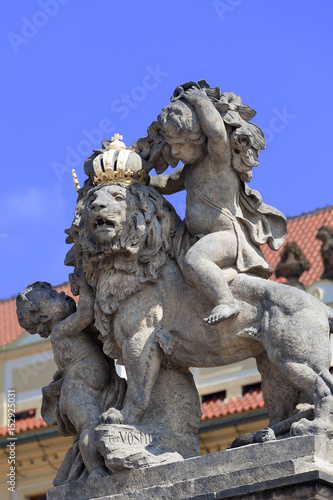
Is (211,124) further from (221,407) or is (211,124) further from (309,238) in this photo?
(309,238)

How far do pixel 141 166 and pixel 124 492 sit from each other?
233 centimetres

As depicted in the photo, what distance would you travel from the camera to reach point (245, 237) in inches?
395

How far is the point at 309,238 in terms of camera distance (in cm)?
3244

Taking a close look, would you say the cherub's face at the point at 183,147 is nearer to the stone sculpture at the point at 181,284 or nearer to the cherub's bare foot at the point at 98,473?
the stone sculpture at the point at 181,284

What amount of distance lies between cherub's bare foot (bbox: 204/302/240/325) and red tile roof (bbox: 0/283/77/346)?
21186 millimetres

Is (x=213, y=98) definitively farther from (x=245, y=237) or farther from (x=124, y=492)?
(x=124, y=492)

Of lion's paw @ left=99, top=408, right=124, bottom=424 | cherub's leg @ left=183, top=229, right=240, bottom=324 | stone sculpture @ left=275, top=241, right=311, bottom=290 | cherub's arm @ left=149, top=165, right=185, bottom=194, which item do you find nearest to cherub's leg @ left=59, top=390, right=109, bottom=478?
lion's paw @ left=99, top=408, right=124, bottom=424

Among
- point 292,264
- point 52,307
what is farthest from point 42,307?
point 292,264

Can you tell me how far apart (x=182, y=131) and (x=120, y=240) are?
853 millimetres

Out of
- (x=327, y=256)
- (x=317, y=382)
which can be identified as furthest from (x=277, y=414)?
(x=327, y=256)

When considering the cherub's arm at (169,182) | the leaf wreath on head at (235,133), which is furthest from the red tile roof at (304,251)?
the leaf wreath on head at (235,133)

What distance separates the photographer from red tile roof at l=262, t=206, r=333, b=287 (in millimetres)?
31047

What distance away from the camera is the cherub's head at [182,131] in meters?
9.93

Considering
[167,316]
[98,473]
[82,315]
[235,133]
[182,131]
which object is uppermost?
[182,131]
